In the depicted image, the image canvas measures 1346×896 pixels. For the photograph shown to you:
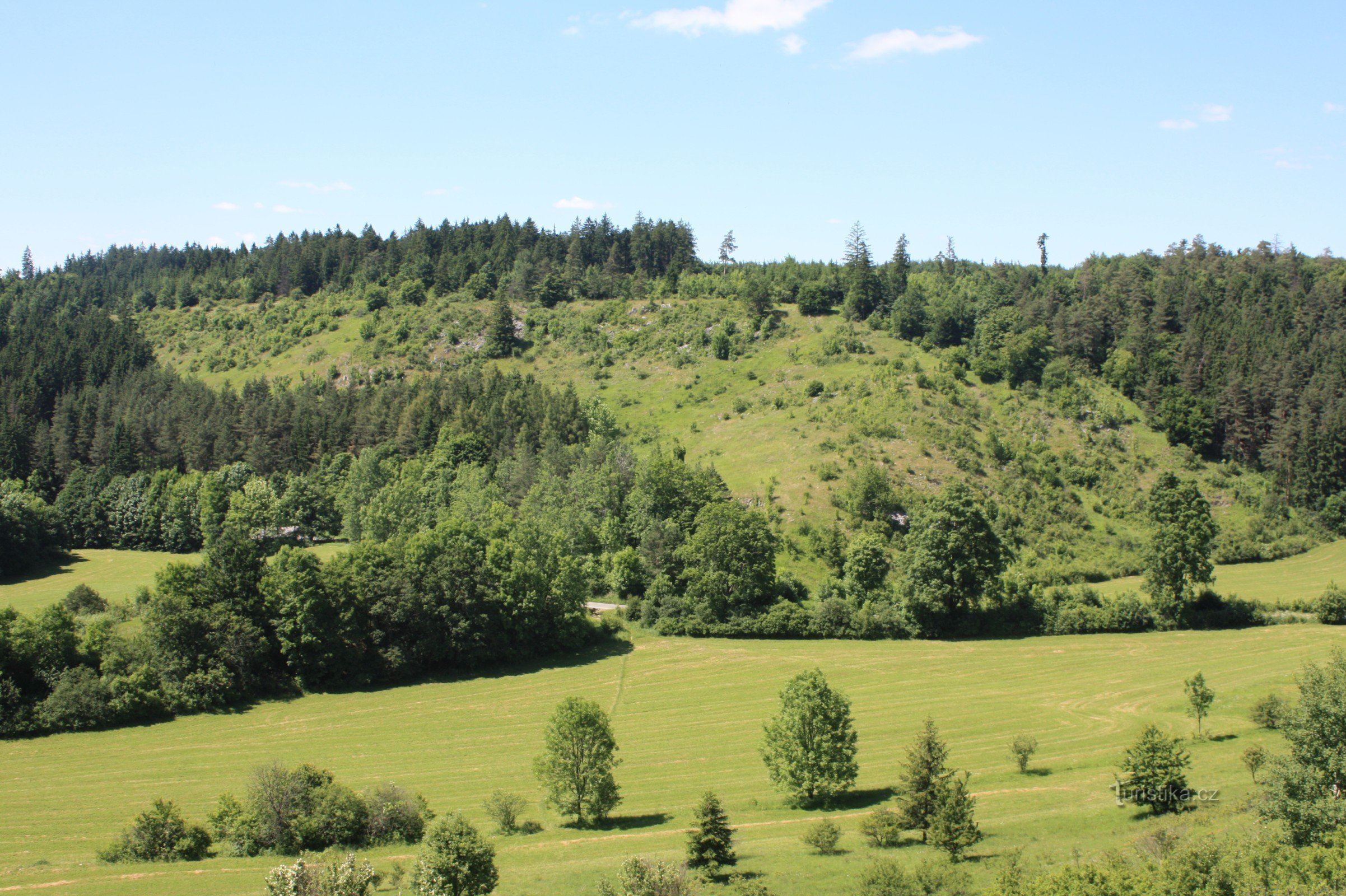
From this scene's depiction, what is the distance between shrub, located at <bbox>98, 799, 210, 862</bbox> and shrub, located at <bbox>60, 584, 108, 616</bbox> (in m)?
47.6

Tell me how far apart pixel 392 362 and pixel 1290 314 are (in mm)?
155626

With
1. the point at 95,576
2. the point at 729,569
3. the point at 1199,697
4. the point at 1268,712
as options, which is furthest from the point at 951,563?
the point at 95,576

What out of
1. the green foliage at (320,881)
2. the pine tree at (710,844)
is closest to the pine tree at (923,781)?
the pine tree at (710,844)

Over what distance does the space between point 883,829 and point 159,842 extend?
33239 mm

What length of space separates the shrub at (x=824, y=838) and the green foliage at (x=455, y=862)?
14163mm

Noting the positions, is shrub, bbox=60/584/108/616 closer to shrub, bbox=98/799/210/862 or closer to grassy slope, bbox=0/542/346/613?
grassy slope, bbox=0/542/346/613

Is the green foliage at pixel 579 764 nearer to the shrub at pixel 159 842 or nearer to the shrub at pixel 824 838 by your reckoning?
the shrub at pixel 824 838

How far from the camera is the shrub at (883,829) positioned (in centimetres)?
4009

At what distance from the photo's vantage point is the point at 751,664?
75.2m

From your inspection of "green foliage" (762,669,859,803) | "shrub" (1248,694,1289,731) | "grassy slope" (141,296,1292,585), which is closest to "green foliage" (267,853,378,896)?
"green foliage" (762,669,859,803)

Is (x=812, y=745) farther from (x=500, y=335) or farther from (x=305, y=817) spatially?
(x=500, y=335)

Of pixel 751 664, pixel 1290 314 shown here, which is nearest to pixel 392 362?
pixel 751 664

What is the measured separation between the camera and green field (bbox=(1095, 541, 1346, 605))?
8788 centimetres

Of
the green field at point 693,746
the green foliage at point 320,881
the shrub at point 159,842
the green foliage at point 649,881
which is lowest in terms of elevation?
the green field at point 693,746
